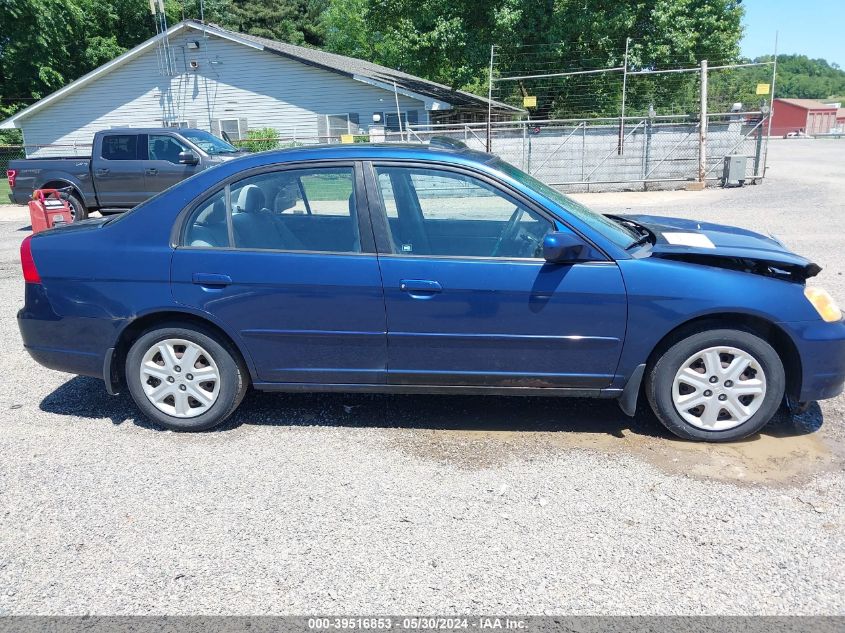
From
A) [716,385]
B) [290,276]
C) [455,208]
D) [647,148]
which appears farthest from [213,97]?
[716,385]

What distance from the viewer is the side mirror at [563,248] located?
365cm

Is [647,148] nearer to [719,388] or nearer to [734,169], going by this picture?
[734,169]

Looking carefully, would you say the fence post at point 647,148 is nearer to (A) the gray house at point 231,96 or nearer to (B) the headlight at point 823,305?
(A) the gray house at point 231,96

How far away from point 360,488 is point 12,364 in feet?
12.2

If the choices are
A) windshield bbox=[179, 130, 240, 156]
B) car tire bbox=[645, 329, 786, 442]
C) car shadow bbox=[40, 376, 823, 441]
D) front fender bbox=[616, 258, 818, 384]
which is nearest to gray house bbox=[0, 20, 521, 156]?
windshield bbox=[179, 130, 240, 156]

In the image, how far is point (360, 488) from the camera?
354 cm

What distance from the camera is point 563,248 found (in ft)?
12.0

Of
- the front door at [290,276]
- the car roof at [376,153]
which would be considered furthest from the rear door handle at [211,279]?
the car roof at [376,153]

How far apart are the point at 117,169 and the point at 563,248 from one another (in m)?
12.0

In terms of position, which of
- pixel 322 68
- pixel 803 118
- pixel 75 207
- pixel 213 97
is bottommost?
pixel 75 207

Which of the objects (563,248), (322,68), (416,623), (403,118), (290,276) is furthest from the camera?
(403,118)

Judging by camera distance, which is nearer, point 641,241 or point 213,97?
point 641,241

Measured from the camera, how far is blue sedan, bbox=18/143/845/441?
12.3ft

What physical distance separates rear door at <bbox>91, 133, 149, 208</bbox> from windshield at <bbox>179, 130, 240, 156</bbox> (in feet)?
3.05
